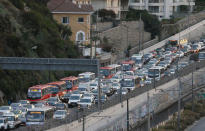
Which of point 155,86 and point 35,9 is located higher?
point 35,9

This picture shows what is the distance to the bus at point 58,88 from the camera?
70250 millimetres

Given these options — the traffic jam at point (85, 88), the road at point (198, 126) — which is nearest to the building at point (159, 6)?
the traffic jam at point (85, 88)

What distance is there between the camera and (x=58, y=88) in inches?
2813

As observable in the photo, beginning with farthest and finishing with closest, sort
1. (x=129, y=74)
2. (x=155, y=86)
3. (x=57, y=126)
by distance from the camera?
(x=129, y=74)
(x=155, y=86)
(x=57, y=126)

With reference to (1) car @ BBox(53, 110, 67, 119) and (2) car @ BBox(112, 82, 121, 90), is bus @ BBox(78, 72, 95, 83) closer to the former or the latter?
(2) car @ BBox(112, 82, 121, 90)

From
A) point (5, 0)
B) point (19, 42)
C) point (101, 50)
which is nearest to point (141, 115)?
point (19, 42)

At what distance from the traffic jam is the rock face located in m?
5.00

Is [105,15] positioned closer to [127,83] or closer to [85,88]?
[127,83]

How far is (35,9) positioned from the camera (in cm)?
9625

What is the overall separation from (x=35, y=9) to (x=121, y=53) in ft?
58.0

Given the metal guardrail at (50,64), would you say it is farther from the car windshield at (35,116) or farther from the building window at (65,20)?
the building window at (65,20)

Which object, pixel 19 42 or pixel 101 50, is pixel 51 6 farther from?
pixel 19 42

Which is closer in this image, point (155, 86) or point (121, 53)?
point (155, 86)

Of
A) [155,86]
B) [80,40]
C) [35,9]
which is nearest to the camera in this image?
[155,86]
